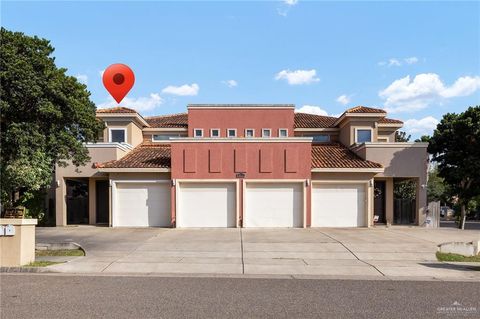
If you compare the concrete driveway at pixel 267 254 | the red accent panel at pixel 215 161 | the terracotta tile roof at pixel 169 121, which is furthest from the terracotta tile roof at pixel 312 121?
the concrete driveway at pixel 267 254

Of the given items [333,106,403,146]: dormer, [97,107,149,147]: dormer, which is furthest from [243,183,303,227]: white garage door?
[97,107,149,147]: dormer

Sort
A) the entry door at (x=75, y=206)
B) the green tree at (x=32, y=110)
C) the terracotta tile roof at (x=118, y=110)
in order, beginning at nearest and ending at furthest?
the green tree at (x=32, y=110) < the entry door at (x=75, y=206) < the terracotta tile roof at (x=118, y=110)

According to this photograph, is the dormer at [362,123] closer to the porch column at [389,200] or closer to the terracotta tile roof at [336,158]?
the terracotta tile roof at [336,158]

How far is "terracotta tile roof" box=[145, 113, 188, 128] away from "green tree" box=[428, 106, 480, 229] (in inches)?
610

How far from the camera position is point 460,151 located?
25141 mm

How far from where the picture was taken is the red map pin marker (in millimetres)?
14284

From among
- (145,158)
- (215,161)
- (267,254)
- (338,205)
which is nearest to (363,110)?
(338,205)

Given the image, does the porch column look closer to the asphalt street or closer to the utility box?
the asphalt street

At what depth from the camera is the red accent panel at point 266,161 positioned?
22078mm

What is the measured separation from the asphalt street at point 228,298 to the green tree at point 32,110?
4221 millimetres

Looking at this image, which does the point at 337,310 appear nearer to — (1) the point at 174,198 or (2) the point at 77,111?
(2) the point at 77,111

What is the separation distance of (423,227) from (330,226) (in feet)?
16.2

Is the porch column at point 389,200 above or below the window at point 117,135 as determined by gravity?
below

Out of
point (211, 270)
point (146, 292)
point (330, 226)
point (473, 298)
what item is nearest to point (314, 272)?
point (211, 270)
